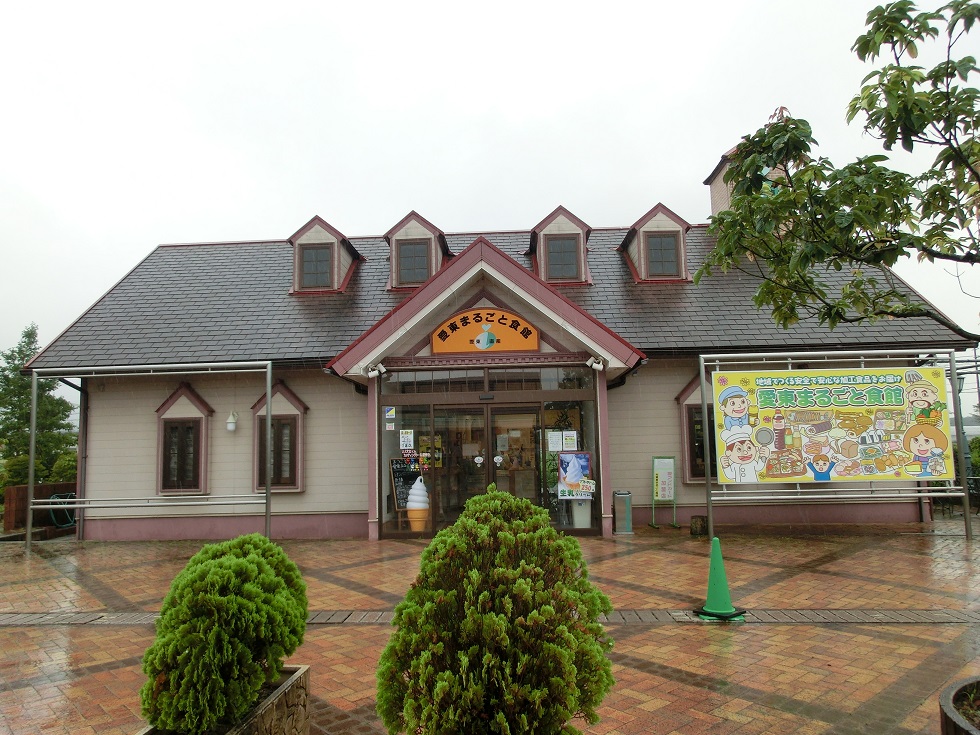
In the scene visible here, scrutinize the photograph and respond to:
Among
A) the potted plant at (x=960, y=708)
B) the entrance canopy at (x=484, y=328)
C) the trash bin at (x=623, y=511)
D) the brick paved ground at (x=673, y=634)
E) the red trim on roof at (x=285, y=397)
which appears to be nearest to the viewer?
the potted plant at (x=960, y=708)

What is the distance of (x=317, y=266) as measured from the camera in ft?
52.7

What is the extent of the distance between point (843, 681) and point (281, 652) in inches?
170

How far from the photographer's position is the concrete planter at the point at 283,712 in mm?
3576

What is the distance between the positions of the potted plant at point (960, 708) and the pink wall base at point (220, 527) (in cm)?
1112

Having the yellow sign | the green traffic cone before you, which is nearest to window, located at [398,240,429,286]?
the yellow sign

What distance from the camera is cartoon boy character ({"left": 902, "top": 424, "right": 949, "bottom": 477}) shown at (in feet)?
36.3

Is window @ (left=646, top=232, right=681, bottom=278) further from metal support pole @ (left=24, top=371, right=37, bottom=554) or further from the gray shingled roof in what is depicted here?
metal support pole @ (left=24, top=371, right=37, bottom=554)

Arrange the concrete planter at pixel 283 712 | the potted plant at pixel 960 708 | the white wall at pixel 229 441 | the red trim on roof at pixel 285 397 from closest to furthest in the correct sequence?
the potted plant at pixel 960 708 < the concrete planter at pixel 283 712 < the white wall at pixel 229 441 < the red trim on roof at pixel 285 397

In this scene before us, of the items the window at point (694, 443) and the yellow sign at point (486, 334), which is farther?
the window at point (694, 443)

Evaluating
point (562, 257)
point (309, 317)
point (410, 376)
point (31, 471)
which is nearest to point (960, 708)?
point (410, 376)

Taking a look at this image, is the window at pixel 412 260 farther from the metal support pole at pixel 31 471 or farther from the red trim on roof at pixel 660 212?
the metal support pole at pixel 31 471

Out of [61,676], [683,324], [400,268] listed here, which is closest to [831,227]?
[61,676]

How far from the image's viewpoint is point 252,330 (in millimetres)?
14508

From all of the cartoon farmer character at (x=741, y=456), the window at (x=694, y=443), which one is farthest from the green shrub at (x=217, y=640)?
the window at (x=694, y=443)
